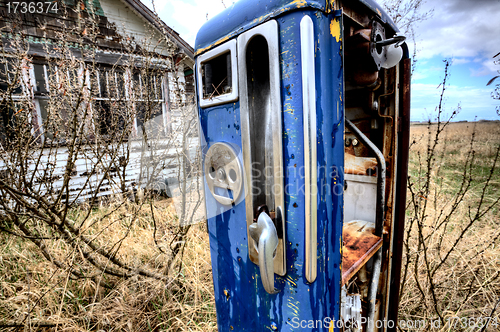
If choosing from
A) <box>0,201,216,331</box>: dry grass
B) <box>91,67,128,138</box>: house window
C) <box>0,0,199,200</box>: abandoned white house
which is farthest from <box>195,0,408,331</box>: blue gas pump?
<box>0,0,199,200</box>: abandoned white house

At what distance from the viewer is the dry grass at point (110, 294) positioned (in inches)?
73.5

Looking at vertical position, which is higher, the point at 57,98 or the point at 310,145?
the point at 57,98

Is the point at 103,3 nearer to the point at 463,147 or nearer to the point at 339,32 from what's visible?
the point at 339,32

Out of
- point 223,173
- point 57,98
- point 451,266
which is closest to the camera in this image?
point 223,173

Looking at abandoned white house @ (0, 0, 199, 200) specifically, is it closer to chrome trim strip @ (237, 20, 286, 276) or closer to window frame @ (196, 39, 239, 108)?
window frame @ (196, 39, 239, 108)

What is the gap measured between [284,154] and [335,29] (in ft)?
1.44

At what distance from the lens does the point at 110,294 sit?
2.06 m

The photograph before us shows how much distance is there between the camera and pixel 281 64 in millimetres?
810

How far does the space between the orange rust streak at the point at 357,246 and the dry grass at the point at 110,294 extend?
4.17 feet

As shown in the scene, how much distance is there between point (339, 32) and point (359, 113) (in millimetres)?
838

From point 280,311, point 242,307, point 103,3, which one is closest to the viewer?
point 280,311

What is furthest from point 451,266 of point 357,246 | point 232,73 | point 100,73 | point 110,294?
point 100,73

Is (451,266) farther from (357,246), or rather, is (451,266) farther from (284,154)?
(284,154)

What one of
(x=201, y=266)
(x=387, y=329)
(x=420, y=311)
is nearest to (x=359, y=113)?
(x=387, y=329)
